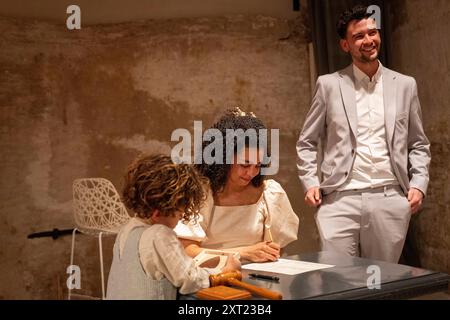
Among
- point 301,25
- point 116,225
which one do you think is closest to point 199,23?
point 301,25

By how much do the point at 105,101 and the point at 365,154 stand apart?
2.67 meters

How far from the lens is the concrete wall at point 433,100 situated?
12.1 ft

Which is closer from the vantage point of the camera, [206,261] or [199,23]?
[206,261]

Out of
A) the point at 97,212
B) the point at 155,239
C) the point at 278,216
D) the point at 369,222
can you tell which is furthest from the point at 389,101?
the point at 97,212

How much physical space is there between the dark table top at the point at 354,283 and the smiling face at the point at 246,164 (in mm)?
656

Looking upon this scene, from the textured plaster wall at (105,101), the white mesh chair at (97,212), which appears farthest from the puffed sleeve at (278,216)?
the textured plaster wall at (105,101)

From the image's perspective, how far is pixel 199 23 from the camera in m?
4.78

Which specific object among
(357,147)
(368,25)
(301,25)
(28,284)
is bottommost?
(28,284)

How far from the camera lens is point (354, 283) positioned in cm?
153

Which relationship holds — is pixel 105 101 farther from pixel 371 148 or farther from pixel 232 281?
pixel 232 281

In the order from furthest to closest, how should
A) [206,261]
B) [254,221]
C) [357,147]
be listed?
[357,147] → [254,221] → [206,261]

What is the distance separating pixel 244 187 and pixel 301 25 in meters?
2.77

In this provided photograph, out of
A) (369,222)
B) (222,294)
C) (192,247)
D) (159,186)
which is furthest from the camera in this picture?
(369,222)

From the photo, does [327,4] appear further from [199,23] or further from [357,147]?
[357,147]
